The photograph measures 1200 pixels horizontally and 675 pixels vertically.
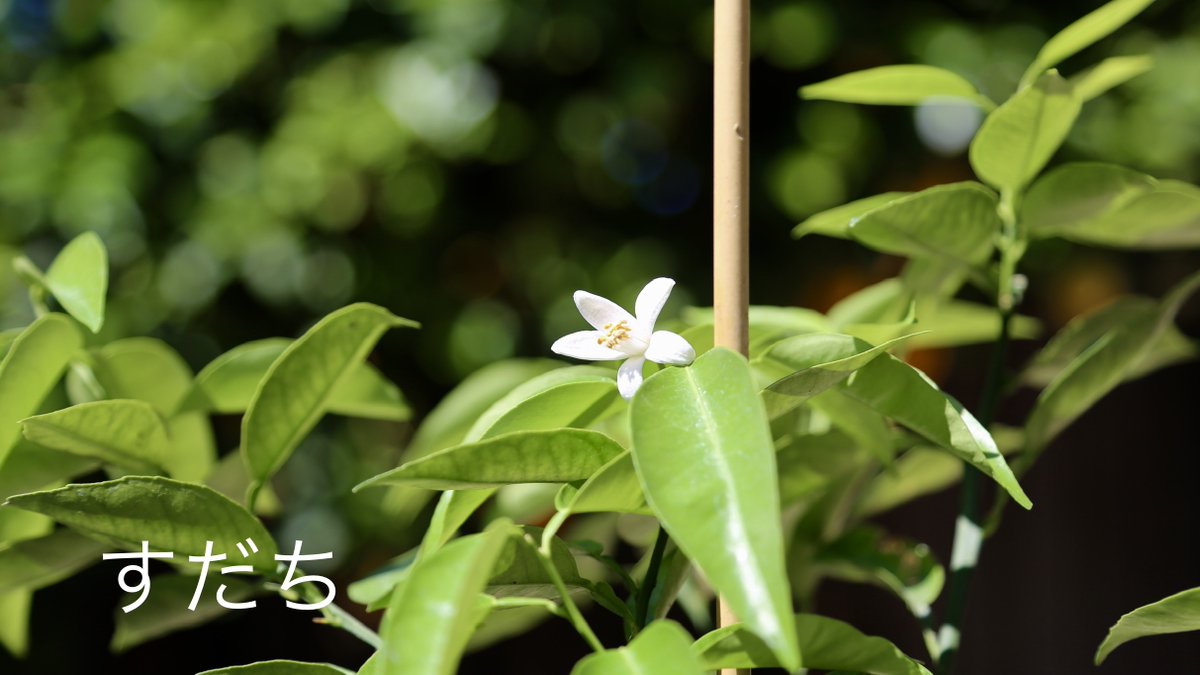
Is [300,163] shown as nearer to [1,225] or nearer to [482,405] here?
[1,225]

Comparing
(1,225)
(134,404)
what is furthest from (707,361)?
(1,225)

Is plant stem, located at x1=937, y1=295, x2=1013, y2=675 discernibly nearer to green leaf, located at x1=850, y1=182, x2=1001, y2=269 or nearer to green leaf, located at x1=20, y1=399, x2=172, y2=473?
green leaf, located at x1=850, y1=182, x2=1001, y2=269

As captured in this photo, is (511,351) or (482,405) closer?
(482,405)

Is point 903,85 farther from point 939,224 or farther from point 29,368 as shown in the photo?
point 29,368

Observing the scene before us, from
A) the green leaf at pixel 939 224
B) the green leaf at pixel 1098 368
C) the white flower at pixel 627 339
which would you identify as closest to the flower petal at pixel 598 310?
the white flower at pixel 627 339

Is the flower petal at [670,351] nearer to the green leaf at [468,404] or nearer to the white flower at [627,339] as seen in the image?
the white flower at [627,339]

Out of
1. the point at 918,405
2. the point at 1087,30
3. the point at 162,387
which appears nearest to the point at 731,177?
the point at 918,405
